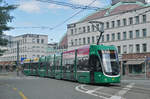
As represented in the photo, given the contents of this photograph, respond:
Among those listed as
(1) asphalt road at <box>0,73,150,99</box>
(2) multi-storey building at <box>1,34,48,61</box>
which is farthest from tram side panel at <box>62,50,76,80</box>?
(2) multi-storey building at <box>1,34,48,61</box>

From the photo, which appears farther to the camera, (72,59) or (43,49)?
(43,49)

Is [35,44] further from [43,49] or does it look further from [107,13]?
[107,13]

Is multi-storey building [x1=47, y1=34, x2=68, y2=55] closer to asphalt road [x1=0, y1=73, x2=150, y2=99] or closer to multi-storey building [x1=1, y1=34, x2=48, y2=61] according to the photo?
multi-storey building [x1=1, y1=34, x2=48, y2=61]

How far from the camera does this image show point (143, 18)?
171 ft

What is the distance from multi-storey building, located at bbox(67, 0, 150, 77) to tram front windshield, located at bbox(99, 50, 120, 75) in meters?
27.3

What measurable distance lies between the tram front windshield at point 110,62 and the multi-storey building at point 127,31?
27.3 metres

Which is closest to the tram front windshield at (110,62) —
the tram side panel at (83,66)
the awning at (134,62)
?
the tram side panel at (83,66)

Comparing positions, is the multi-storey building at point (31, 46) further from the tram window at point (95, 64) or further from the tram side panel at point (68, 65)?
the tram window at point (95, 64)

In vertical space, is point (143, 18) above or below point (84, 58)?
above

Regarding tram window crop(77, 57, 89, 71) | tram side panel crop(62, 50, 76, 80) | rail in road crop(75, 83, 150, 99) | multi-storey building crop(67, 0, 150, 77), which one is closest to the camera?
rail in road crop(75, 83, 150, 99)

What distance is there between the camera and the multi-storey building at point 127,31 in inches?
2030

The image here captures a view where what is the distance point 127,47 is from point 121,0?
13.6 metres

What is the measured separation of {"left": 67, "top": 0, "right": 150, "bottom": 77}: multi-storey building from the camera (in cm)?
5156

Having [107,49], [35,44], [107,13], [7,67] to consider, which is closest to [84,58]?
[107,49]
